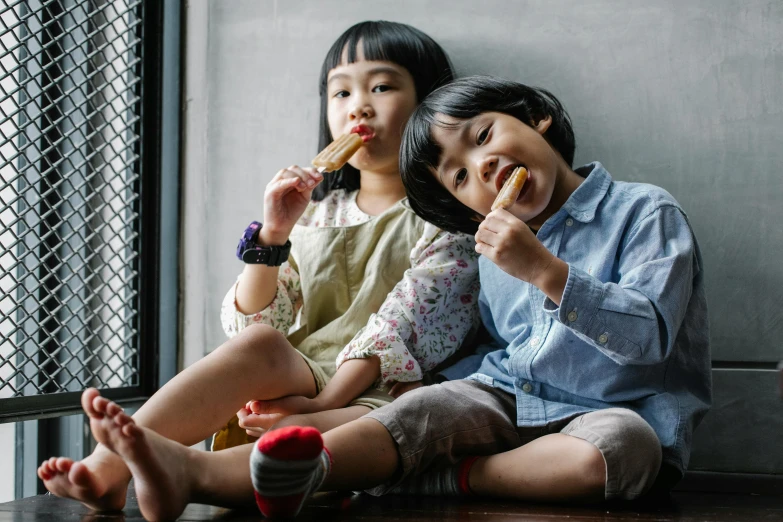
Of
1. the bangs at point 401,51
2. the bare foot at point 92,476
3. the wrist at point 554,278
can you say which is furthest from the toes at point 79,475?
the bangs at point 401,51

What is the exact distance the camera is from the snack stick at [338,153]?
4.70ft

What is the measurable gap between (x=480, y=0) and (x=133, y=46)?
77 cm

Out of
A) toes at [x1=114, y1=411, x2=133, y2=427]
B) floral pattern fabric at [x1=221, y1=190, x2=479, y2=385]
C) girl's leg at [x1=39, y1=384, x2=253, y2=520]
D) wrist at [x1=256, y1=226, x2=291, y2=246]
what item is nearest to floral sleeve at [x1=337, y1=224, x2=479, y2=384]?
floral pattern fabric at [x1=221, y1=190, x2=479, y2=385]

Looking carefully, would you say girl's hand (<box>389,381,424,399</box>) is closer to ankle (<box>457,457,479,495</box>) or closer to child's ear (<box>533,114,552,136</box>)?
ankle (<box>457,457,479,495</box>)

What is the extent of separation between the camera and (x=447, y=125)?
134 cm

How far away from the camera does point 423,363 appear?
1.44m

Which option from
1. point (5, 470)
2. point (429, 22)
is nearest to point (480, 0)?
point (429, 22)

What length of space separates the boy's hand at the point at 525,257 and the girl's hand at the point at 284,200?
0.44m

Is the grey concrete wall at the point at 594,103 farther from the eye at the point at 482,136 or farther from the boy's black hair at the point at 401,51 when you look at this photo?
the eye at the point at 482,136

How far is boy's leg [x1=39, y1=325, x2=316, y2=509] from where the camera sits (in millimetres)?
982

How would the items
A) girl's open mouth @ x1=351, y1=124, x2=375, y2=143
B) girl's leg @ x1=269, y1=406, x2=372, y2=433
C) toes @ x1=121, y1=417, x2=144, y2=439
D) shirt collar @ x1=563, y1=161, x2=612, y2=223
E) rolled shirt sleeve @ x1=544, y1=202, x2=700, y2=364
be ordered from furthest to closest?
1. girl's open mouth @ x1=351, y1=124, x2=375, y2=143
2. shirt collar @ x1=563, y1=161, x2=612, y2=223
3. girl's leg @ x1=269, y1=406, x2=372, y2=433
4. rolled shirt sleeve @ x1=544, y1=202, x2=700, y2=364
5. toes @ x1=121, y1=417, x2=144, y2=439

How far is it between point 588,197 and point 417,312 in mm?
A: 372

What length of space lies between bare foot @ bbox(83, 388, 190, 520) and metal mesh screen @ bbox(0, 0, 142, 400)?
0.58 meters

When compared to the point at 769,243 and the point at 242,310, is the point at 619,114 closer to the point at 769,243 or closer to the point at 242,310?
the point at 769,243
